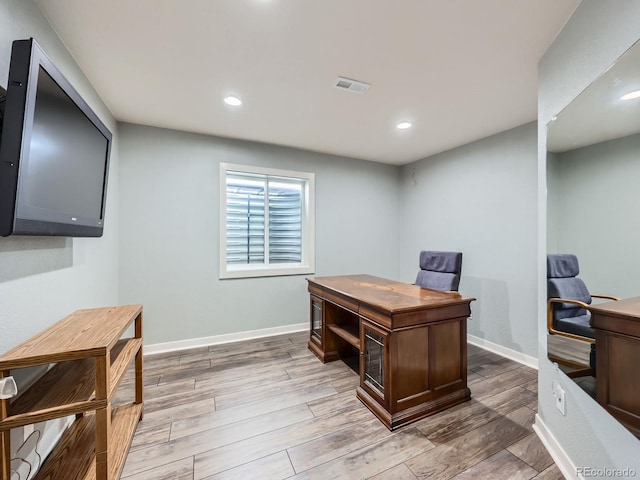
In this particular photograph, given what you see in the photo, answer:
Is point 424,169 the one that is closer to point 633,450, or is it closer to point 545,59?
point 545,59

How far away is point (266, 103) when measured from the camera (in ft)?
7.68

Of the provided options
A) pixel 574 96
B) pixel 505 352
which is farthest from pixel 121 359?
pixel 505 352

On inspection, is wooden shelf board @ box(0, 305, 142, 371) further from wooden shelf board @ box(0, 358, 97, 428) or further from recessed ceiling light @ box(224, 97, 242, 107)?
recessed ceiling light @ box(224, 97, 242, 107)

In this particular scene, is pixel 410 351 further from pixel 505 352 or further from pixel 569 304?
pixel 505 352

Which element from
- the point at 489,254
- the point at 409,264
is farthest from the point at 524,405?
the point at 409,264

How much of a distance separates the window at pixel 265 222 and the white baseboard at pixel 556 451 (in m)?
2.60

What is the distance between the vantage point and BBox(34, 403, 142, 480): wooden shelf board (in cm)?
125

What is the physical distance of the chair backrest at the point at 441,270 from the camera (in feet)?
9.11

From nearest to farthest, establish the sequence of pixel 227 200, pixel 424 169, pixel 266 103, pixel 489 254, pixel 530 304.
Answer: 1. pixel 266 103
2. pixel 530 304
3. pixel 489 254
4. pixel 227 200
5. pixel 424 169

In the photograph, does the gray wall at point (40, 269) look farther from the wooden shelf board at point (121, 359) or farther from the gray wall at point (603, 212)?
the gray wall at point (603, 212)

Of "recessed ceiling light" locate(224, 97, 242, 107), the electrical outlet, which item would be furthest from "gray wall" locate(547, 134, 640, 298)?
"recessed ceiling light" locate(224, 97, 242, 107)

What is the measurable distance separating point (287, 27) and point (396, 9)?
60cm

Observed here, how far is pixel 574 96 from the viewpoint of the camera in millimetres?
1332

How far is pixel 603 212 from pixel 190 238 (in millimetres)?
3268
